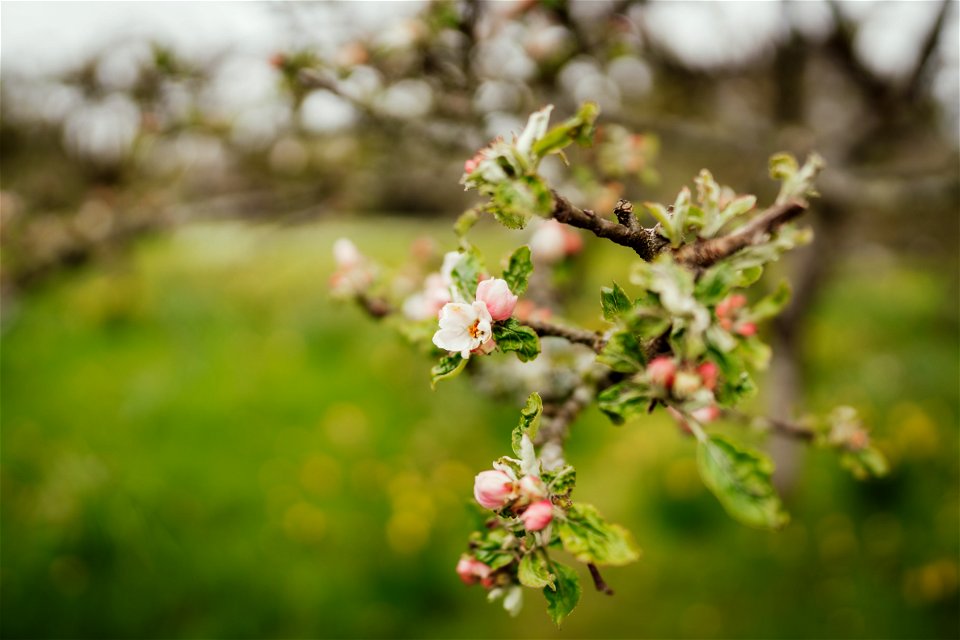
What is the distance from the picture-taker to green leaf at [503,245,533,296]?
2.72 feet

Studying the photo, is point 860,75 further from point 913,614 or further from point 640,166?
point 913,614

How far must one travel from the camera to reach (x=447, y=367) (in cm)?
82

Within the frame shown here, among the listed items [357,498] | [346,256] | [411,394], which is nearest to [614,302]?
[346,256]

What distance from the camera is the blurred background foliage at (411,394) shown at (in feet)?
7.55

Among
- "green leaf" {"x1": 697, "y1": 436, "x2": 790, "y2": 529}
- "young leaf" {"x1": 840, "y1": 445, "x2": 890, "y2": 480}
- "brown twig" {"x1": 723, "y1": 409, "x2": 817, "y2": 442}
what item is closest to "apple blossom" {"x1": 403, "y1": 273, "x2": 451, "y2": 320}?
"green leaf" {"x1": 697, "y1": 436, "x2": 790, "y2": 529}

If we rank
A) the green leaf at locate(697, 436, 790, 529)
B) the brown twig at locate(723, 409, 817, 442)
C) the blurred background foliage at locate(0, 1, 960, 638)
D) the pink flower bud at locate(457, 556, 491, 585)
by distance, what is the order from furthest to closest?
the blurred background foliage at locate(0, 1, 960, 638)
the brown twig at locate(723, 409, 817, 442)
the pink flower bud at locate(457, 556, 491, 585)
the green leaf at locate(697, 436, 790, 529)

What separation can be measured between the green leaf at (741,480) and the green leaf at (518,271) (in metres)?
0.33

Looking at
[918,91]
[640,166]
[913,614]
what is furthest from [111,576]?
[918,91]

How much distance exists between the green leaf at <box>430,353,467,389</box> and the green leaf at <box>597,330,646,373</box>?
196 mm

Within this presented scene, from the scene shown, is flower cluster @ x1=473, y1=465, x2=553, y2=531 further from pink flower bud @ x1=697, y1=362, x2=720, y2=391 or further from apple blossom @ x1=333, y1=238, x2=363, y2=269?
apple blossom @ x1=333, y1=238, x2=363, y2=269

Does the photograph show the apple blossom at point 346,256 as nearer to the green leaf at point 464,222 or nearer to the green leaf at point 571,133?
the green leaf at point 464,222

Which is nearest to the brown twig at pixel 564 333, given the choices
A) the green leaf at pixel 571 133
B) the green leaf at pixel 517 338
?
the green leaf at pixel 517 338

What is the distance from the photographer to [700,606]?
2.78 meters

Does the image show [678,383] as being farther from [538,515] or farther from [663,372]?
[538,515]
